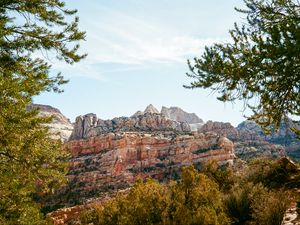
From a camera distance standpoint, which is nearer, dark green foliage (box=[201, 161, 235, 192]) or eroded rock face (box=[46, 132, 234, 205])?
dark green foliage (box=[201, 161, 235, 192])

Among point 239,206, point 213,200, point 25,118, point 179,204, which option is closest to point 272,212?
point 213,200

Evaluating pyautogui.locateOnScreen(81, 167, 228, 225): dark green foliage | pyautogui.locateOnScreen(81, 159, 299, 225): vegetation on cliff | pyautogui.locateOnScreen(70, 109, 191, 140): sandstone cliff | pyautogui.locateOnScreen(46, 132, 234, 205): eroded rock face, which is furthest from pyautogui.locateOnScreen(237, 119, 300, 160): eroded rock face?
pyautogui.locateOnScreen(70, 109, 191, 140): sandstone cliff

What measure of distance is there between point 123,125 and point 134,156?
25.4 m

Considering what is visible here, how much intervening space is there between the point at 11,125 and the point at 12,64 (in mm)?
1882

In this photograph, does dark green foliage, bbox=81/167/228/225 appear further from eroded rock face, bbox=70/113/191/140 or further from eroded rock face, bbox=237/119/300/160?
eroded rock face, bbox=70/113/191/140

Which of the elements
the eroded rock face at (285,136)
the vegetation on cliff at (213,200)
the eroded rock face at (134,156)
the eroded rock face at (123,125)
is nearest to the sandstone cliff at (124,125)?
the eroded rock face at (123,125)

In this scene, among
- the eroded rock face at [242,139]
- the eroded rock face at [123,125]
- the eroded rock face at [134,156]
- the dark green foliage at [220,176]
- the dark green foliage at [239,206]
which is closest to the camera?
the dark green foliage at [239,206]

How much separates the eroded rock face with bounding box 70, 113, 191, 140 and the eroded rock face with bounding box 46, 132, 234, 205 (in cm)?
1181

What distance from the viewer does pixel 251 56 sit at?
6969mm

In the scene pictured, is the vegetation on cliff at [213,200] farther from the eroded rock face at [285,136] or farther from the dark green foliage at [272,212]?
the eroded rock face at [285,136]

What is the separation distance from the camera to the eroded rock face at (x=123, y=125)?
129250 mm

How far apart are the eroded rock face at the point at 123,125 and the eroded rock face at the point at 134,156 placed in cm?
1181

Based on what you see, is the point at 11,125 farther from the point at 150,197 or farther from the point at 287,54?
the point at 150,197

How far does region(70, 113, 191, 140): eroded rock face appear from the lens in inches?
5089
